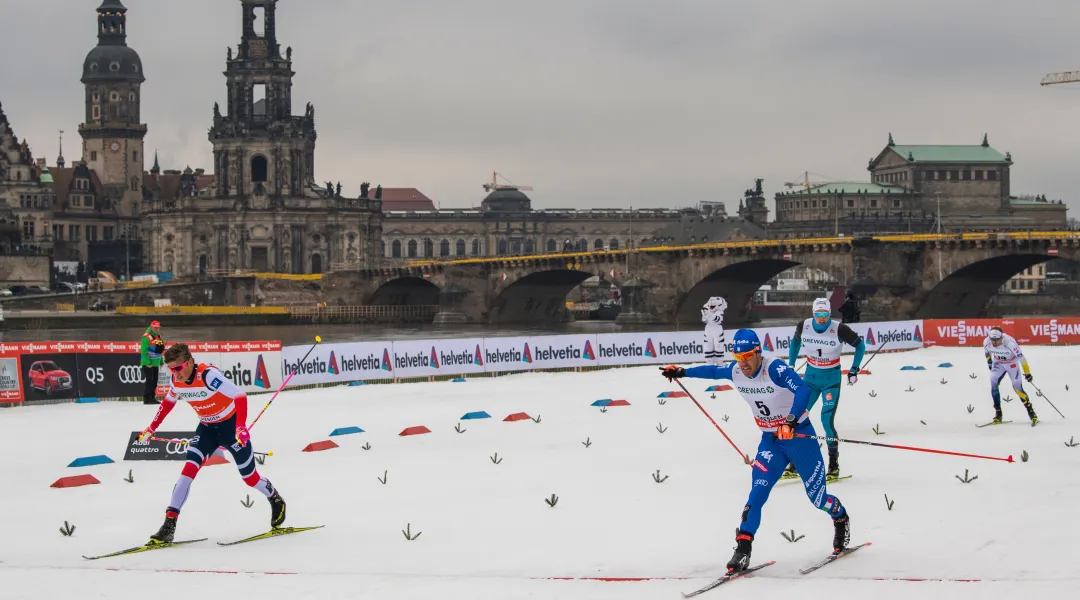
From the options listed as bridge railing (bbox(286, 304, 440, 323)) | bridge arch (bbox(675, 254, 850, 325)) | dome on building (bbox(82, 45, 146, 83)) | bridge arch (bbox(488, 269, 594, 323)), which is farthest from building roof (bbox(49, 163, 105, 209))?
bridge arch (bbox(675, 254, 850, 325))

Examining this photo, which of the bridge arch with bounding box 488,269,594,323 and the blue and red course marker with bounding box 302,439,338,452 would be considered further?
the bridge arch with bounding box 488,269,594,323

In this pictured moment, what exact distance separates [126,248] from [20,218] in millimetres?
13782

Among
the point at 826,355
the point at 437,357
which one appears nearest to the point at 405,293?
the point at 437,357

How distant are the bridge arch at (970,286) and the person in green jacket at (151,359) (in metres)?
62.8

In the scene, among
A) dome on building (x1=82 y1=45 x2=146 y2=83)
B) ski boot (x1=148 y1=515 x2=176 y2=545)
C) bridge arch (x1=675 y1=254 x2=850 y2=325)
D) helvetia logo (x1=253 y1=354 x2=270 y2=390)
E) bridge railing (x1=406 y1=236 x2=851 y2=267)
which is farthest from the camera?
dome on building (x1=82 y1=45 x2=146 y2=83)

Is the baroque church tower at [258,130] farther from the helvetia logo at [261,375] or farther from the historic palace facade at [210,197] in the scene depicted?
the helvetia logo at [261,375]

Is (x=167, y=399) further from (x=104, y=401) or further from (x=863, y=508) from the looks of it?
(x=104, y=401)

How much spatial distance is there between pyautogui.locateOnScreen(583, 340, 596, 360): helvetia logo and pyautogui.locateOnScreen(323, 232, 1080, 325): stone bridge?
4590 cm

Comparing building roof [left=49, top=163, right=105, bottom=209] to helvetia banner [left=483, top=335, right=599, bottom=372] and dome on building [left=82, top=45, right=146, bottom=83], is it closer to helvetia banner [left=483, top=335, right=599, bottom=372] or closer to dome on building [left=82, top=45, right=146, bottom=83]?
dome on building [left=82, top=45, right=146, bottom=83]

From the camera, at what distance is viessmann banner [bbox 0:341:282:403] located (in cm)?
2948

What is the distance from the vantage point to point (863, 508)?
1476 centimetres

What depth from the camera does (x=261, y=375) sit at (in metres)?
32.7

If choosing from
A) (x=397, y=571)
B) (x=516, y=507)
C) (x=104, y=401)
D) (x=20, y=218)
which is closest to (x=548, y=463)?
(x=516, y=507)

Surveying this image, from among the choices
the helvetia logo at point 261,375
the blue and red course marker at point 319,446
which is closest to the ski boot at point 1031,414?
the blue and red course marker at point 319,446
